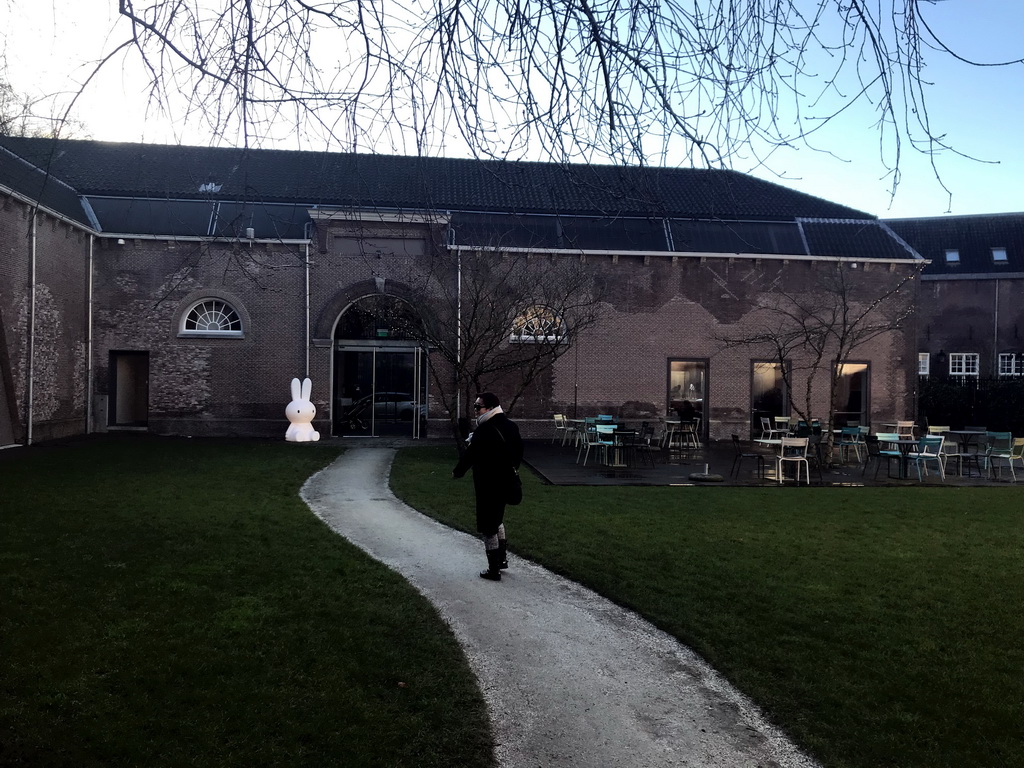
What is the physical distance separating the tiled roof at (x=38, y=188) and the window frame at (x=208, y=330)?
3.57 m

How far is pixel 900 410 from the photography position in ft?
83.4

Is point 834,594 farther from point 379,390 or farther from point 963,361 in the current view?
point 963,361

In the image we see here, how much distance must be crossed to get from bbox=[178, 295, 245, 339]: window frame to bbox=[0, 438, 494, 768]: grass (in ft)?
47.0

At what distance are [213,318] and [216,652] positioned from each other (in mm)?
20034

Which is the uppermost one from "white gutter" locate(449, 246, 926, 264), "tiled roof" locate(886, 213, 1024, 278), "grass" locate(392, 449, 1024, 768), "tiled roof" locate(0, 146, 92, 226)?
"tiled roof" locate(886, 213, 1024, 278)

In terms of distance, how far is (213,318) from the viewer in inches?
916

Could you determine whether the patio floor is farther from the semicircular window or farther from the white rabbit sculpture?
the semicircular window

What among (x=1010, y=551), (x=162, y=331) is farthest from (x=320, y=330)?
(x=1010, y=551)

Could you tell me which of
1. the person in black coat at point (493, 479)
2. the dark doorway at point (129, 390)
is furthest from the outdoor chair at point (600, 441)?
the dark doorway at point (129, 390)

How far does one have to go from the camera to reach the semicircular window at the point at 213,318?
912 inches

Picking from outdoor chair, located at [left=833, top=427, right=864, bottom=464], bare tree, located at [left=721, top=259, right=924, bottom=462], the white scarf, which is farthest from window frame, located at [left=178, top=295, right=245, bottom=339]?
the white scarf

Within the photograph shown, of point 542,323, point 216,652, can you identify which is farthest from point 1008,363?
point 216,652

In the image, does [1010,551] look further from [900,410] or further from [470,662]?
[900,410]

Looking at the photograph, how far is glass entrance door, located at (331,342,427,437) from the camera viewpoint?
23938mm
